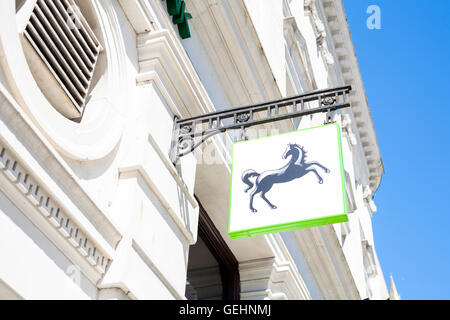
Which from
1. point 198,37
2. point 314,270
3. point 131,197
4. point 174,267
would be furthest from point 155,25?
point 314,270

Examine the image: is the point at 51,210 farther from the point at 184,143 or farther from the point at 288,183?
the point at 184,143

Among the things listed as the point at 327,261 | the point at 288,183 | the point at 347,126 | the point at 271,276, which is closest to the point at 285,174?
the point at 288,183

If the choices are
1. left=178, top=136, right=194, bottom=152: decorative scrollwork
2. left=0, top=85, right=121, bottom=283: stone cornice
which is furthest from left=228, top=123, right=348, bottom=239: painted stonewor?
left=0, top=85, right=121, bottom=283: stone cornice

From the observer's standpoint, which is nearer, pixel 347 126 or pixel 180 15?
pixel 180 15

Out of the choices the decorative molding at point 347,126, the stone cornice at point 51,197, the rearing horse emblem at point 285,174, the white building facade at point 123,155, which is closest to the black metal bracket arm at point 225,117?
the white building facade at point 123,155

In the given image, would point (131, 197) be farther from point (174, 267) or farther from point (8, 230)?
point (8, 230)

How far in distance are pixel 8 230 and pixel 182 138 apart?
3.08 m

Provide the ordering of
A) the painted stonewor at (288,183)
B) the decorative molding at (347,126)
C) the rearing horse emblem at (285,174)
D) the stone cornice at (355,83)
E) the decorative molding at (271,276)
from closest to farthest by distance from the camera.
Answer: the painted stonewor at (288,183)
the rearing horse emblem at (285,174)
the decorative molding at (271,276)
the decorative molding at (347,126)
the stone cornice at (355,83)

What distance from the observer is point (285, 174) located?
6004 mm

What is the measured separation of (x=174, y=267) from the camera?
20.5 ft

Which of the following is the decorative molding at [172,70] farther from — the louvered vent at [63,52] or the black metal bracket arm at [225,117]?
the louvered vent at [63,52]

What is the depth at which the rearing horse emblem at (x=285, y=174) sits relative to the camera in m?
5.93

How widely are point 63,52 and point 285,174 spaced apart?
98.5 inches

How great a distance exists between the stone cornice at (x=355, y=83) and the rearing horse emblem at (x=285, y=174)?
16.9 meters
